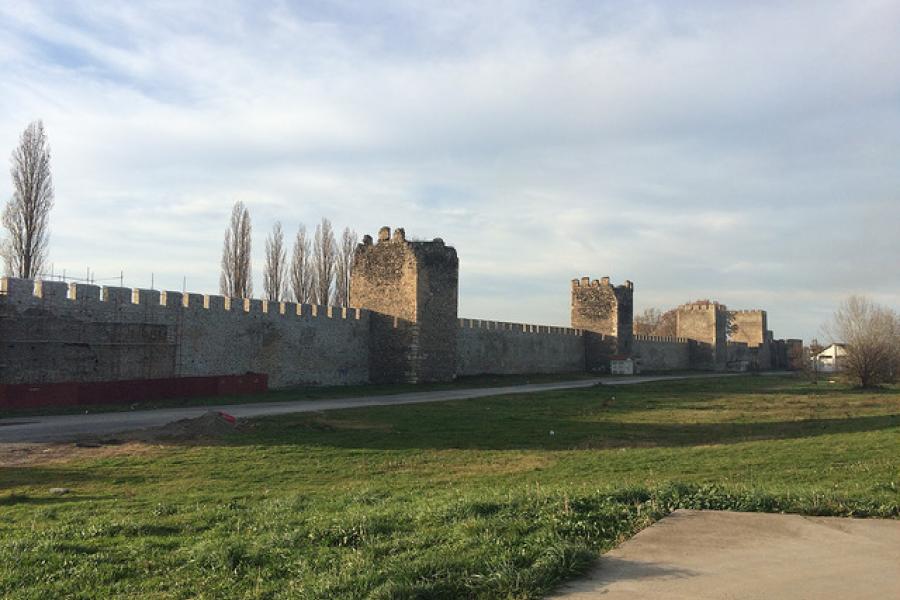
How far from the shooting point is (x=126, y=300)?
2098 centimetres

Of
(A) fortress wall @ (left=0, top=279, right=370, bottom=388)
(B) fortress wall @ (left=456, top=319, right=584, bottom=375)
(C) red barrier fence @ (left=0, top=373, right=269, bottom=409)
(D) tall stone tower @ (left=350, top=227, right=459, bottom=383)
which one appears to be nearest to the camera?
(C) red barrier fence @ (left=0, top=373, right=269, bottom=409)

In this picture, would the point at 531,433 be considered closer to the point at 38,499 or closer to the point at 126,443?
the point at 126,443

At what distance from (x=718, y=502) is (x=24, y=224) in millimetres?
27857

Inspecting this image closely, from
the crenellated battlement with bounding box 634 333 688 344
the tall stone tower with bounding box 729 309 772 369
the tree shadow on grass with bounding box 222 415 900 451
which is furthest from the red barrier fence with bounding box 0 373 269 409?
the tall stone tower with bounding box 729 309 772 369

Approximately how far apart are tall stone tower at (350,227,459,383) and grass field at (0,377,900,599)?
35.4 ft

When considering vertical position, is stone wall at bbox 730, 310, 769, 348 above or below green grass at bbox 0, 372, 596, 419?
above

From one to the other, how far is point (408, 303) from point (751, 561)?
2676cm

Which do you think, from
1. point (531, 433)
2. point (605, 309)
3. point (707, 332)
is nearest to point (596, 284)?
point (605, 309)

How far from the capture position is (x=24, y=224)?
26.7 metres

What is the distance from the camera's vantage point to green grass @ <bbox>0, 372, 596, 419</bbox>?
18.5 m

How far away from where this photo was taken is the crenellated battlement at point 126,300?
18703 millimetres

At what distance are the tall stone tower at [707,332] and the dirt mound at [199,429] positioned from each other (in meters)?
53.9

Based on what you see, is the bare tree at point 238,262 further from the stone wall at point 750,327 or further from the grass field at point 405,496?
the stone wall at point 750,327

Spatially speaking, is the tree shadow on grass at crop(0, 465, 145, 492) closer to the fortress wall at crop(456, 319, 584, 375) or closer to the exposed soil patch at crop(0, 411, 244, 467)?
the exposed soil patch at crop(0, 411, 244, 467)
